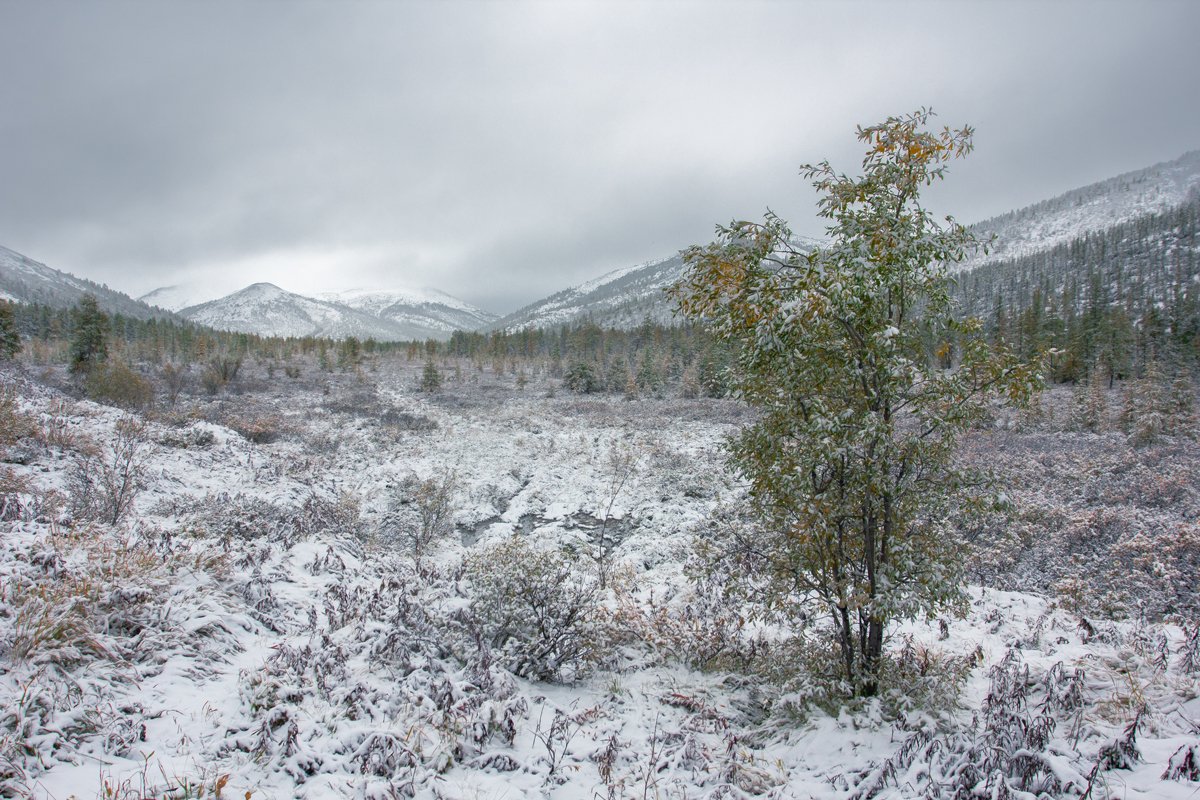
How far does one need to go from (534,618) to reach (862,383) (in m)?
5.08

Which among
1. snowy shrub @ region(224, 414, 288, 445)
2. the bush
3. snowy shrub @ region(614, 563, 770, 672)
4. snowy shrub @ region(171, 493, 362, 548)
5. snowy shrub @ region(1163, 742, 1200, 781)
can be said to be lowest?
snowy shrub @ region(614, 563, 770, 672)

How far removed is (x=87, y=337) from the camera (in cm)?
2811

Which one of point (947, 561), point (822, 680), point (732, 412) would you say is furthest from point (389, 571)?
point (732, 412)

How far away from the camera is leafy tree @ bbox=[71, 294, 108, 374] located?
91.5 ft

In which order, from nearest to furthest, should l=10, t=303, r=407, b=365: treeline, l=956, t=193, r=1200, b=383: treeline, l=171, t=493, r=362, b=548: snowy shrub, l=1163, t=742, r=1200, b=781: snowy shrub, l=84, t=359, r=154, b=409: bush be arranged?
l=1163, t=742, r=1200, b=781: snowy shrub < l=171, t=493, r=362, b=548: snowy shrub < l=84, t=359, r=154, b=409: bush < l=956, t=193, r=1200, b=383: treeline < l=10, t=303, r=407, b=365: treeline

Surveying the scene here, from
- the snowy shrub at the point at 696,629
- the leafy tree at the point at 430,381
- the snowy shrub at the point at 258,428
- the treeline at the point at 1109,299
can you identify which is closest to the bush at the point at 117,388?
the snowy shrub at the point at 258,428

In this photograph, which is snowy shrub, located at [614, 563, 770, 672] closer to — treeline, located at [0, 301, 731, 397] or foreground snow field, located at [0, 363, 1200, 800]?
foreground snow field, located at [0, 363, 1200, 800]

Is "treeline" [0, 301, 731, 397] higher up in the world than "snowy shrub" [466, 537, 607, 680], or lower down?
higher up

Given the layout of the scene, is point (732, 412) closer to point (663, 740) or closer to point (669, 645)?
point (669, 645)

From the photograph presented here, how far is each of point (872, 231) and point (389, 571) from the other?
9579mm

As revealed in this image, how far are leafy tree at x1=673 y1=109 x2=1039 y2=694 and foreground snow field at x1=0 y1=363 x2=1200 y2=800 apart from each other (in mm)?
1260

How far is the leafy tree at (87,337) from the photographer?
27891mm

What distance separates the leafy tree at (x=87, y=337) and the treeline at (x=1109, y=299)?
131ft

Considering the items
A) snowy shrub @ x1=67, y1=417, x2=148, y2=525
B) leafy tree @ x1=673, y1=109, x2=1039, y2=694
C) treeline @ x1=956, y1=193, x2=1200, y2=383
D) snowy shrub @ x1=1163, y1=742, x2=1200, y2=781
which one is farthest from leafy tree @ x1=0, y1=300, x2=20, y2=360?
snowy shrub @ x1=1163, y1=742, x2=1200, y2=781
